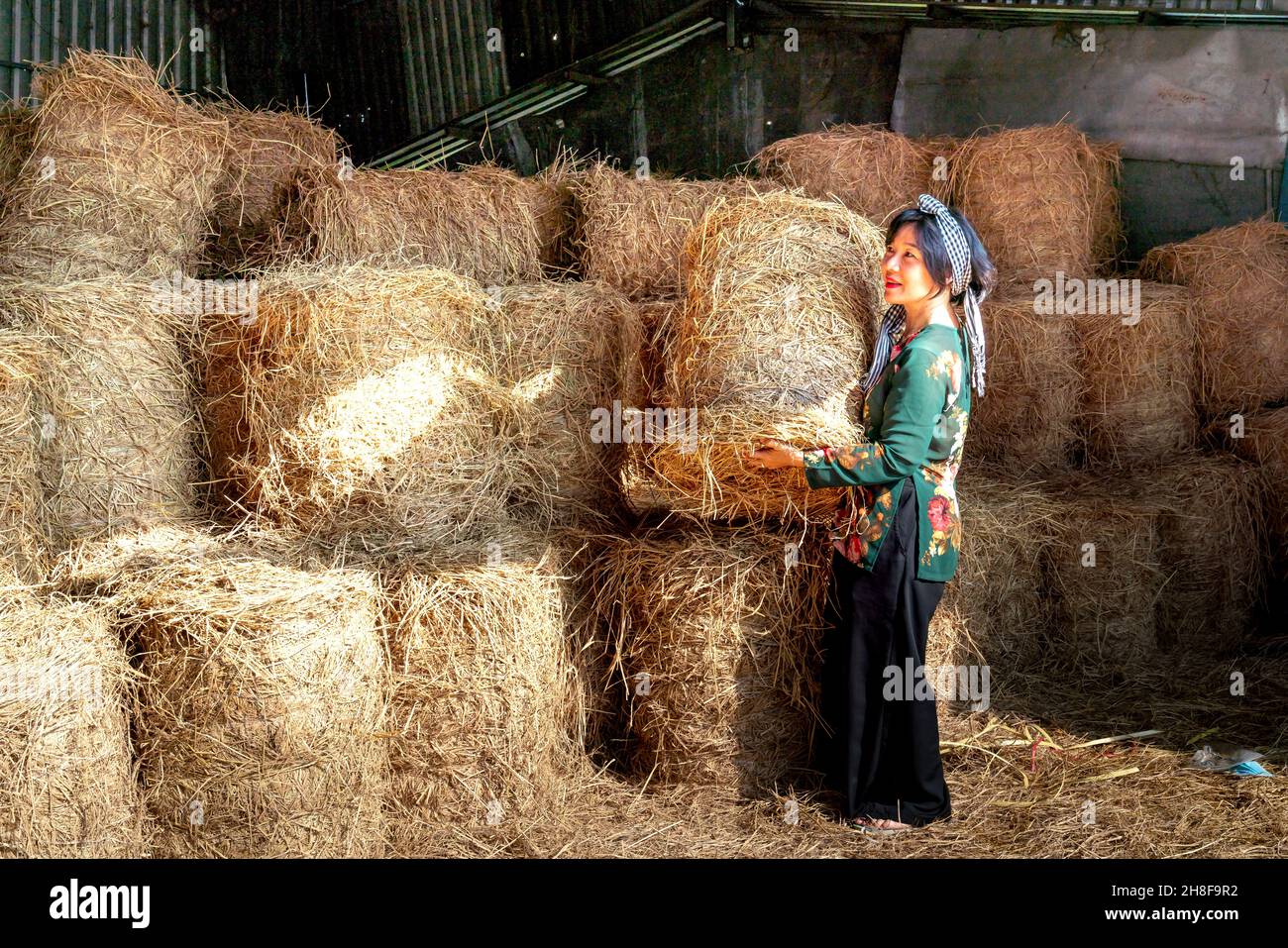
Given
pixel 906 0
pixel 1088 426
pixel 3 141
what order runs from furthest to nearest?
pixel 906 0, pixel 1088 426, pixel 3 141

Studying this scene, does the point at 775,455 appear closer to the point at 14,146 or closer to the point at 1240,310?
the point at 14,146

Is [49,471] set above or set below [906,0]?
below

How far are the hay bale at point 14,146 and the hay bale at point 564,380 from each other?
68.5 inches

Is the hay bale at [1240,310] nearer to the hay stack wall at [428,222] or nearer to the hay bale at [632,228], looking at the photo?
the hay bale at [632,228]

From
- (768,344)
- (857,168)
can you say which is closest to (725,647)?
(768,344)

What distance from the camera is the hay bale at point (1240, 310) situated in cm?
575

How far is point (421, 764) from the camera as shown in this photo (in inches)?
147

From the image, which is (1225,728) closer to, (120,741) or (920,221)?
(920,221)

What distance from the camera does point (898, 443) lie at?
11.6 feet

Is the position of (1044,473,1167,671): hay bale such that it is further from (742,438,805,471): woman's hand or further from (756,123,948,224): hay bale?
(742,438,805,471): woman's hand

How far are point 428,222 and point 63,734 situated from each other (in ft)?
8.44

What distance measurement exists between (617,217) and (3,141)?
232cm

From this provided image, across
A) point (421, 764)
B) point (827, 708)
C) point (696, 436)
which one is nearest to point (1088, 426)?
point (827, 708)
